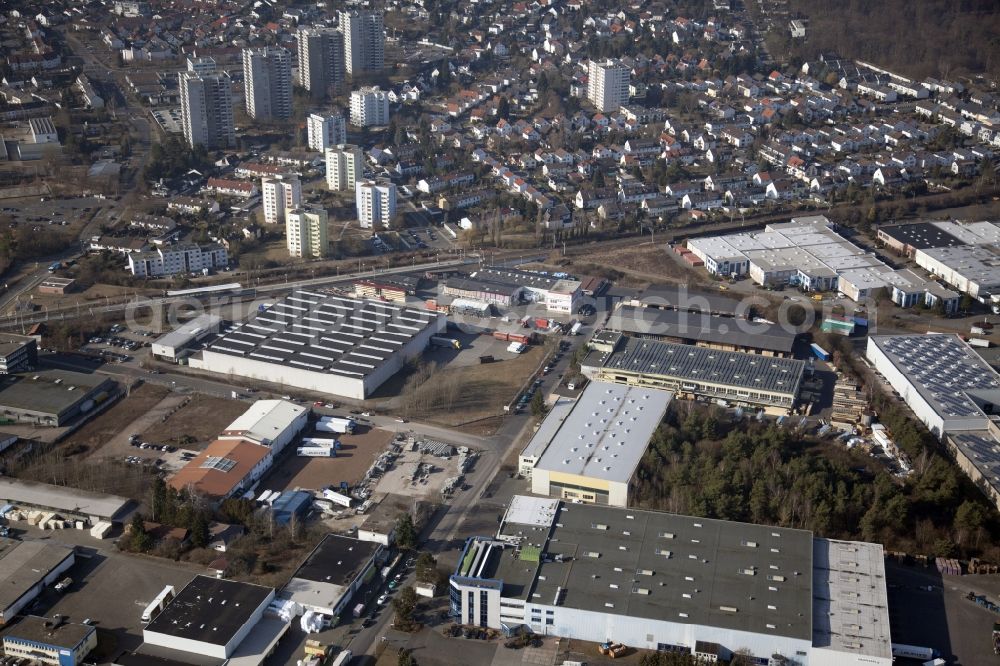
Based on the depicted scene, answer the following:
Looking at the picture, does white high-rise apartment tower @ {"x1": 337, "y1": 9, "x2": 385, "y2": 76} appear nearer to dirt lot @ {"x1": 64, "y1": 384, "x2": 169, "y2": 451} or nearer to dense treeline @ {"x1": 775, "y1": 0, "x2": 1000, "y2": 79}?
dense treeline @ {"x1": 775, "y1": 0, "x2": 1000, "y2": 79}

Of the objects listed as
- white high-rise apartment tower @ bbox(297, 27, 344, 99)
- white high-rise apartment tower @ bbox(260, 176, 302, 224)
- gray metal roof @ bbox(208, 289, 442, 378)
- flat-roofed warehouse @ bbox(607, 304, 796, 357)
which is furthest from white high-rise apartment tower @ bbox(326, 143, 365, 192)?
flat-roofed warehouse @ bbox(607, 304, 796, 357)

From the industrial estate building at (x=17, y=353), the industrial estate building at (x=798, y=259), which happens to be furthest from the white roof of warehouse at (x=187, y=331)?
the industrial estate building at (x=798, y=259)

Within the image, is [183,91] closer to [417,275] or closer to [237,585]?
[417,275]

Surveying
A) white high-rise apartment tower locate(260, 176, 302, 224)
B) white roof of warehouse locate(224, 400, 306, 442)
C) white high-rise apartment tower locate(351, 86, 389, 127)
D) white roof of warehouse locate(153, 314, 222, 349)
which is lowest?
white roof of warehouse locate(224, 400, 306, 442)

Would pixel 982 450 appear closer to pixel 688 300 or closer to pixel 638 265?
pixel 688 300

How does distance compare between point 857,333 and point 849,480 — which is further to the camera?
point 857,333

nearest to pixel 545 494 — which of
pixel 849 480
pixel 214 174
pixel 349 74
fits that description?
pixel 849 480

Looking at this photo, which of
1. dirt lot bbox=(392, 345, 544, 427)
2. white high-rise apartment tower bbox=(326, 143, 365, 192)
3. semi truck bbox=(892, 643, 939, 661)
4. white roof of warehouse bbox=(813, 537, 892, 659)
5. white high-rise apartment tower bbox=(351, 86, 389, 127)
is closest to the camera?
white roof of warehouse bbox=(813, 537, 892, 659)
